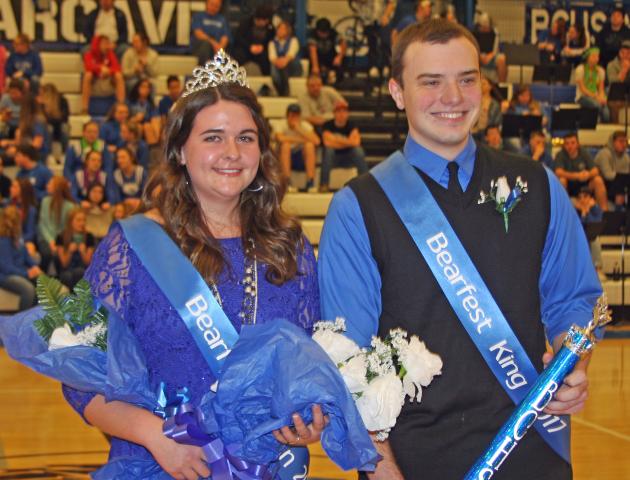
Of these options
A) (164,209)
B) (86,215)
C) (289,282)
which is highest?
(164,209)

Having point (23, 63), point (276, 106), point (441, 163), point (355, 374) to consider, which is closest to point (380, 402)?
point (355, 374)

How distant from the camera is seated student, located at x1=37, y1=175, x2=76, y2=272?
911cm

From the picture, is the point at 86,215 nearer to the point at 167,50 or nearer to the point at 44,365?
the point at 167,50

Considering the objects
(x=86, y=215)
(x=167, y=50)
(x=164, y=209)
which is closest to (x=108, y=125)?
(x=86, y=215)

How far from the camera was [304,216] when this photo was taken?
35.1 feet

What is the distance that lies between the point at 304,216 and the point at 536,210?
8164 millimetres

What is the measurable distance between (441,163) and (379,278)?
315 mm

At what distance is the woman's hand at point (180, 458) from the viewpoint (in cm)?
222

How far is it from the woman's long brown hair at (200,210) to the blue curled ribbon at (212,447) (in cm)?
37

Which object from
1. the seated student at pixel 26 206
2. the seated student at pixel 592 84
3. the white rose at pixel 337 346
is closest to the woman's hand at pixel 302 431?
the white rose at pixel 337 346

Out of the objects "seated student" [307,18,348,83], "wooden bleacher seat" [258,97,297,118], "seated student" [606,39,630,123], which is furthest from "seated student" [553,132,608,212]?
"wooden bleacher seat" [258,97,297,118]

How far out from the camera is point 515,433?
85.1 inches

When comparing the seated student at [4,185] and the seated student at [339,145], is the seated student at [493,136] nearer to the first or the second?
the seated student at [339,145]

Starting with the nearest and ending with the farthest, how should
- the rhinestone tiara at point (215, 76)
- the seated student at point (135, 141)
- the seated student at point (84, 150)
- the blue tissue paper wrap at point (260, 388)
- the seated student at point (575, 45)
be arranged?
the blue tissue paper wrap at point (260, 388)
the rhinestone tiara at point (215, 76)
the seated student at point (84, 150)
the seated student at point (135, 141)
the seated student at point (575, 45)
